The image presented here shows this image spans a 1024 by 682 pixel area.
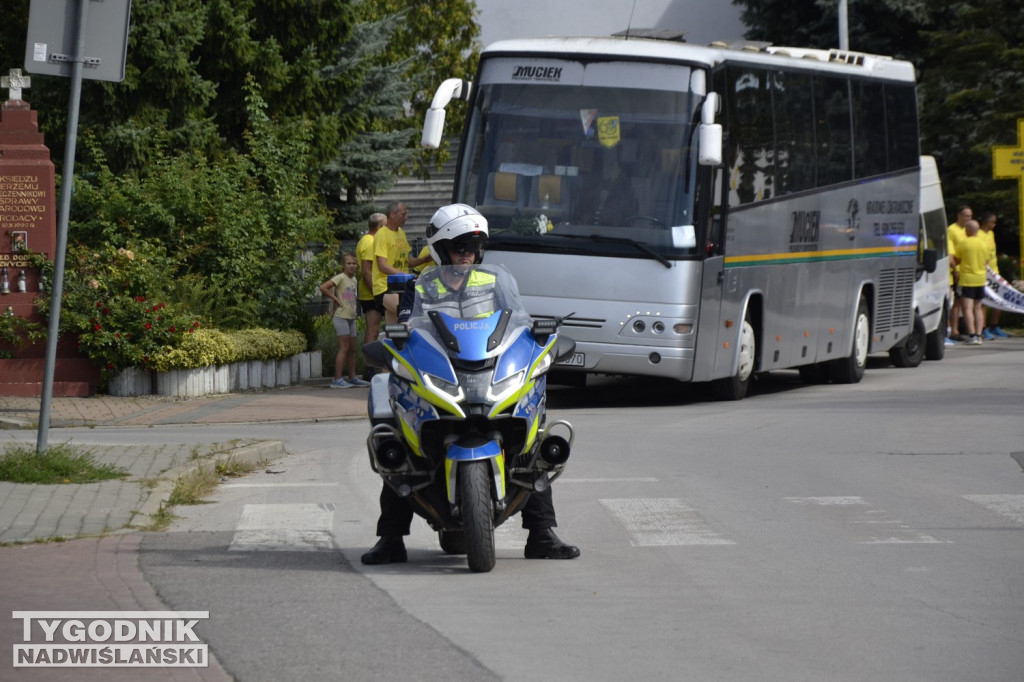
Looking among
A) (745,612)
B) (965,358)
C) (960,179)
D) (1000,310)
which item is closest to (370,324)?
(965,358)

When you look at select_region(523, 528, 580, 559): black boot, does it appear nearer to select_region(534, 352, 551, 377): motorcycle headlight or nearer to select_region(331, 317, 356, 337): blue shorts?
select_region(534, 352, 551, 377): motorcycle headlight

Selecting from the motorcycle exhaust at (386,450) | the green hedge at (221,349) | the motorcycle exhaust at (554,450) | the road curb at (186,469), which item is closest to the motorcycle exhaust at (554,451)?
the motorcycle exhaust at (554,450)

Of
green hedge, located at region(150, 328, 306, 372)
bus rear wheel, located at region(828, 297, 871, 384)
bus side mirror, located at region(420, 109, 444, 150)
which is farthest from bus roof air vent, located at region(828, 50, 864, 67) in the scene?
green hedge, located at region(150, 328, 306, 372)

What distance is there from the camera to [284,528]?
9.12 m

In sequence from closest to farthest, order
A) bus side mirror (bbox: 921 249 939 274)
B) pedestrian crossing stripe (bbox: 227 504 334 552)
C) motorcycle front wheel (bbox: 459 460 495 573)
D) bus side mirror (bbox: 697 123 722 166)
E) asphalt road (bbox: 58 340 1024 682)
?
asphalt road (bbox: 58 340 1024 682)
motorcycle front wheel (bbox: 459 460 495 573)
pedestrian crossing stripe (bbox: 227 504 334 552)
bus side mirror (bbox: 697 123 722 166)
bus side mirror (bbox: 921 249 939 274)

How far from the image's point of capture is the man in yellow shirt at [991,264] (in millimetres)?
26625

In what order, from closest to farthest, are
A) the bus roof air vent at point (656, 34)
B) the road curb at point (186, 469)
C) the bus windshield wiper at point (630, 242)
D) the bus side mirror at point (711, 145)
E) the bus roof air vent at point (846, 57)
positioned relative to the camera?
the road curb at point (186, 469)
the bus side mirror at point (711, 145)
the bus windshield wiper at point (630, 242)
the bus roof air vent at point (656, 34)
the bus roof air vent at point (846, 57)

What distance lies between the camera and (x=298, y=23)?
28.2m

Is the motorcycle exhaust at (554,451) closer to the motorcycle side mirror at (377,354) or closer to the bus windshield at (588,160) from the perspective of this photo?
the motorcycle side mirror at (377,354)

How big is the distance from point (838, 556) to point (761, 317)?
31.7 feet

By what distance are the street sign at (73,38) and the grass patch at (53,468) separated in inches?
95.9

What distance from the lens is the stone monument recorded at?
17.3m

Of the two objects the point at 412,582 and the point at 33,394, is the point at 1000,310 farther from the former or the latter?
the point at 412,582

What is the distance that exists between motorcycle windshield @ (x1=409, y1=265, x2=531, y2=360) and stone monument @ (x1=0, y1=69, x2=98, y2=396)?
10.2 m
